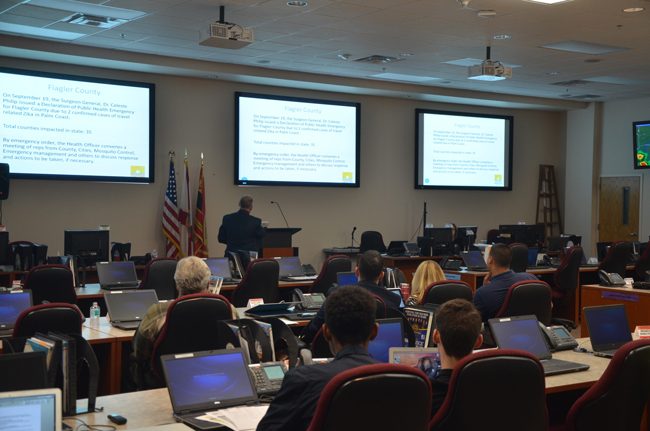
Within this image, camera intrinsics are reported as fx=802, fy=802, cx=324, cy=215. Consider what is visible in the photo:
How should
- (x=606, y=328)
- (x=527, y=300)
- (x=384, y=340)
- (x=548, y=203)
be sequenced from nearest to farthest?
(x=384, y=340) → (x=606, y=328) → (x=527, y=300) → (x=548, y=203)

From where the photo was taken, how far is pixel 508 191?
51.8 ft

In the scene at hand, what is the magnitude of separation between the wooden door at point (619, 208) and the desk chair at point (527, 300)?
31.1ft

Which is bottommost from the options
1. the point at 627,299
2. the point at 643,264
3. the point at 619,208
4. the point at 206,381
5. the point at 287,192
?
the point at 627,299

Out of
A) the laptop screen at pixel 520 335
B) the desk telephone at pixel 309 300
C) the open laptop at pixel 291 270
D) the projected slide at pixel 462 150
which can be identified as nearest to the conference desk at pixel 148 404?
the laptop screen at pixel 520 335

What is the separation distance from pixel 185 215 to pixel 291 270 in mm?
3076

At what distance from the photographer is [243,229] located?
34.1 ft

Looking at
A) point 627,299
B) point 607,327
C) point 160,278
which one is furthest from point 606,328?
point 160,278

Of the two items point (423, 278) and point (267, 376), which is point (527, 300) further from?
point (267, 376)

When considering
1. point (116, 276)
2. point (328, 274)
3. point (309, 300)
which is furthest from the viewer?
point (328, 274)

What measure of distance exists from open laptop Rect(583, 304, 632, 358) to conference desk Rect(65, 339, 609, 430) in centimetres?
51

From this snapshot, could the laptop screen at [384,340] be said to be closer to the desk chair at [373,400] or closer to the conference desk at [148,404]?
the conference desk at [148,404]

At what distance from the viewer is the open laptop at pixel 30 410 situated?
7.98 feet

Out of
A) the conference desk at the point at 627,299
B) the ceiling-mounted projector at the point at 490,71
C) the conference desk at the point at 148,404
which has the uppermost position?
the ceiling-mounted projector at the point at 490,71

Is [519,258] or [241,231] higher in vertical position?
[241,231]
